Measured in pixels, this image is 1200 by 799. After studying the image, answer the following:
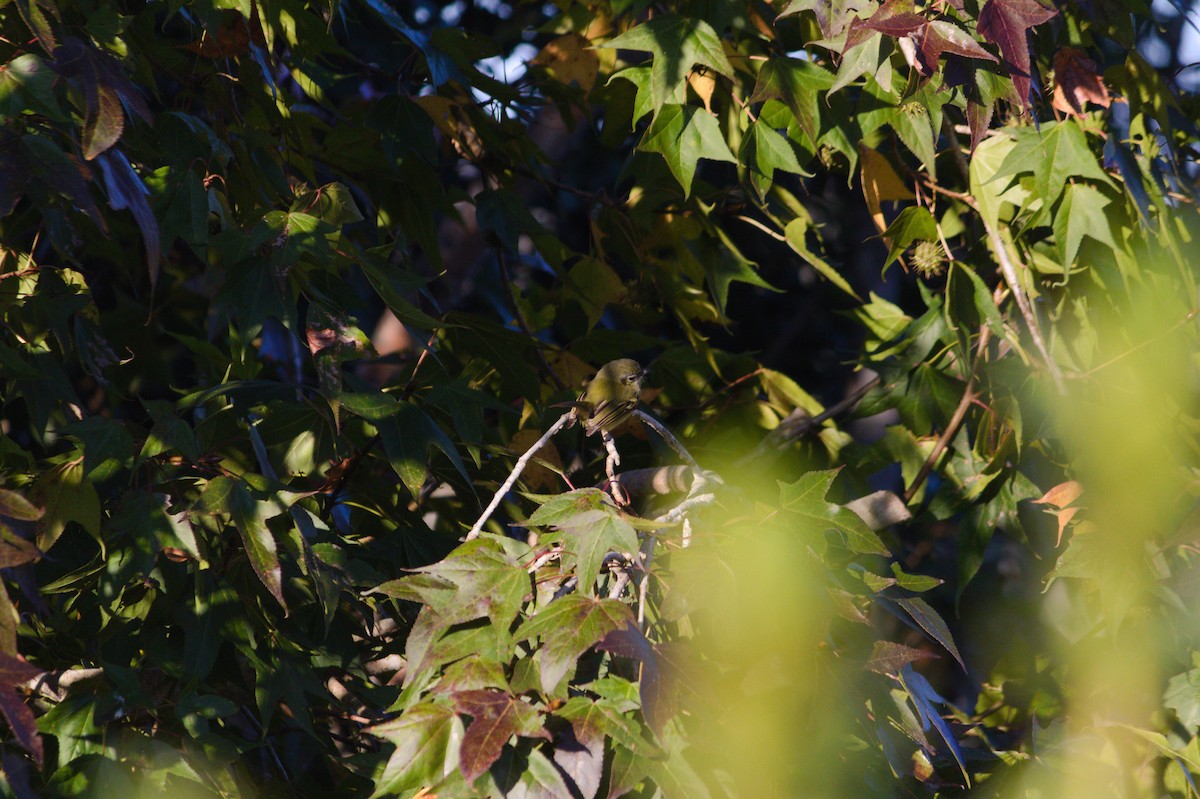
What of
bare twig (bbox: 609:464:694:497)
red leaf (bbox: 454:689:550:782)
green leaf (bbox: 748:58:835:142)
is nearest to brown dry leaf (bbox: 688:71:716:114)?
green leaf (bbox: 748:58:835:142)

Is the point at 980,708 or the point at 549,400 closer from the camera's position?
the point at 549,400

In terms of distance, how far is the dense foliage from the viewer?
0.88m

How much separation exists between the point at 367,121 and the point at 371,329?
126 centimetres

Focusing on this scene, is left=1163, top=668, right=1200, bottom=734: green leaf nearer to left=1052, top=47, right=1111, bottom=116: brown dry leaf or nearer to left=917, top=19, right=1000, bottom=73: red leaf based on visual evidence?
left=1052, top=47, right=1111, bottom=116: brown dry leaf

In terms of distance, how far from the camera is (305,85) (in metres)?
1.71

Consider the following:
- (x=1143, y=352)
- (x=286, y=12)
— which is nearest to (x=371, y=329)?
(x=286, y=12)

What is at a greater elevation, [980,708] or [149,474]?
[149,474]

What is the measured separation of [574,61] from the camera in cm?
183

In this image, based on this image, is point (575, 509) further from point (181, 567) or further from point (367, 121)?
point (367, 121)

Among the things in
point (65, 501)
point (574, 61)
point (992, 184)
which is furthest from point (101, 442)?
point (992, 184)

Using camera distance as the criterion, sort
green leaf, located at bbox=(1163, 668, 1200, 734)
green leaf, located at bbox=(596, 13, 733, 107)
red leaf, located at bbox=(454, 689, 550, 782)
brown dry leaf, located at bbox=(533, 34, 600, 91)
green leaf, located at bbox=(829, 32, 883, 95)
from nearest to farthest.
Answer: red leaf, located at bbox=(454, 689, 550, 782)
green leaf, located at bbox=(829, 32, 883, 95)
green leaf, located at bbox=(596, 13, 733, 107)
green leaf, located at bbox=(1163, 668, 1200, 734)
brown dry leaf, located at bbox=(533, 34, 600, 91)

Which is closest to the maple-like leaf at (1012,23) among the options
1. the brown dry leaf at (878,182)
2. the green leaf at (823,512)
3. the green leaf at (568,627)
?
the green leaf at (823,512)

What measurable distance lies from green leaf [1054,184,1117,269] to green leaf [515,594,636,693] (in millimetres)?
1006

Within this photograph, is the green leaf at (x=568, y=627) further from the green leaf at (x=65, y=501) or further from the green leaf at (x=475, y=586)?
the green leaf at (x=65, y=501)
